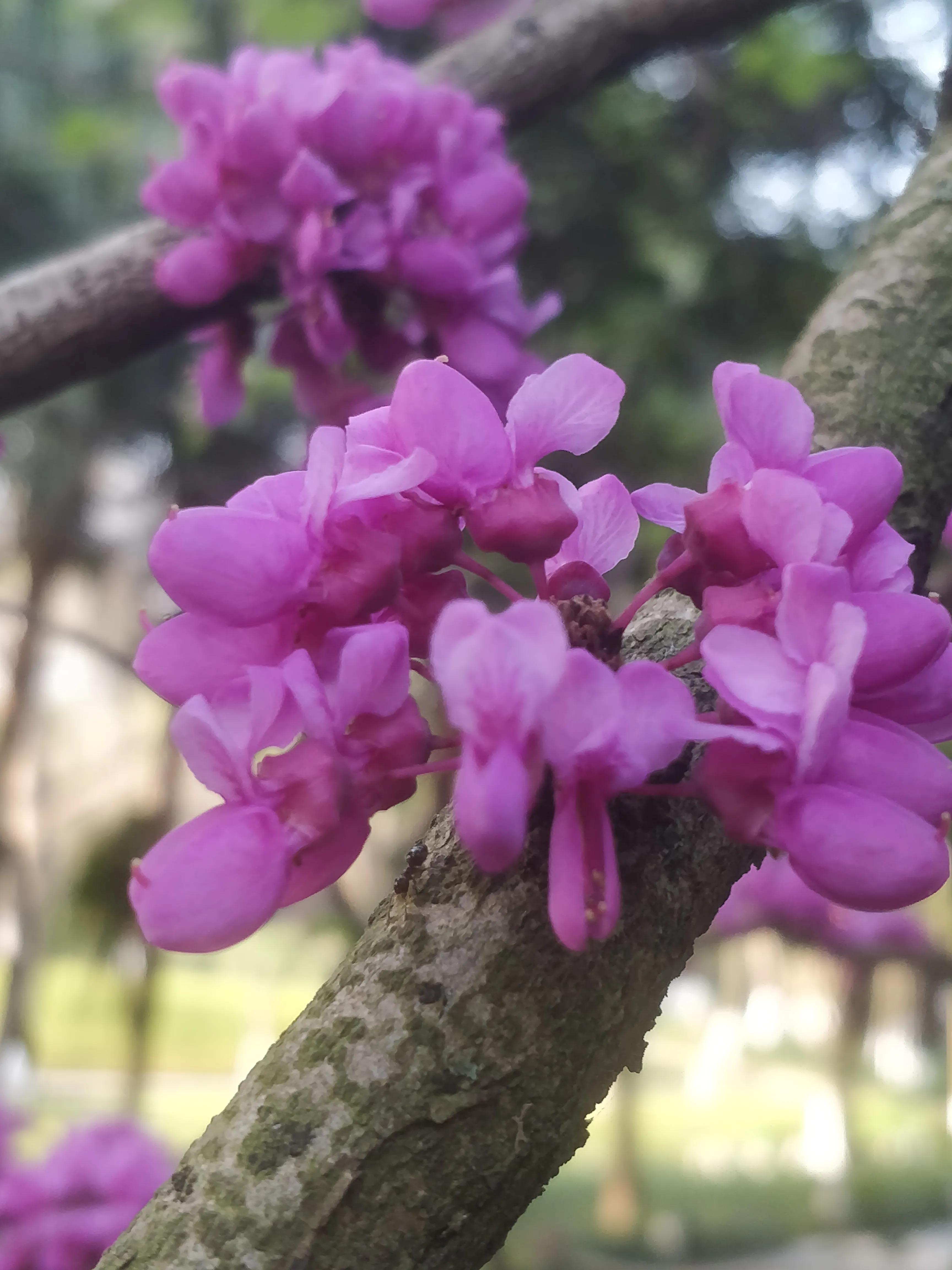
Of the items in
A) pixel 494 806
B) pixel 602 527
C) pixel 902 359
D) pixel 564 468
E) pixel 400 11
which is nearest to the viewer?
pixel 494 806

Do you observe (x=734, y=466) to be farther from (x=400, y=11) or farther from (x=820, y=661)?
(x=400, y=11)

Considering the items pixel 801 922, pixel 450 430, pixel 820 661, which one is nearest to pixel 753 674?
pixel 820 661

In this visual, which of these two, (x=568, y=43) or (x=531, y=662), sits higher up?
(x=568, y=43)

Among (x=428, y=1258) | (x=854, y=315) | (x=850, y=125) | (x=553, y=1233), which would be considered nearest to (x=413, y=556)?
(x=428, y=1258)

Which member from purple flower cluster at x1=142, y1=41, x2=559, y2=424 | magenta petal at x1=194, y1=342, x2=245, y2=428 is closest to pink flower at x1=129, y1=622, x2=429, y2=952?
purple flower cluster at x1=142, y1=41, x2=559, y2=424

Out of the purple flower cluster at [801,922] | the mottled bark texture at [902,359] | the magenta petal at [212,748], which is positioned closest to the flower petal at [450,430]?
the magenta petal at [212,748]

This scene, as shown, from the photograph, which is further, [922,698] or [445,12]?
[445,12]
